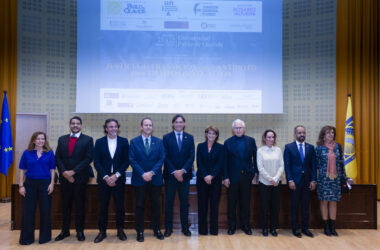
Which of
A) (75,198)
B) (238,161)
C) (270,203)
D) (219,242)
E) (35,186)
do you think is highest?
(238,161)

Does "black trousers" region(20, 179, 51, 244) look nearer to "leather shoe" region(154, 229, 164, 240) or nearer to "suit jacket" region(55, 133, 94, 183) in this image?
"suit jacket" region(55, 133, 94, 183)

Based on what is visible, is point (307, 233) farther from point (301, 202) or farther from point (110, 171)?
point (110, 171)

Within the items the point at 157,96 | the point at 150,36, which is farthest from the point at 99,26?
the point at 157,96

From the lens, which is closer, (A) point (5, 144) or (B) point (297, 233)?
(B) point (297, 233)

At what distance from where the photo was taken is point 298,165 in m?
3.63

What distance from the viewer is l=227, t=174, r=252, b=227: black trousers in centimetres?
366

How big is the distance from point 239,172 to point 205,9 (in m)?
3.15

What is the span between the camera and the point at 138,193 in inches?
137

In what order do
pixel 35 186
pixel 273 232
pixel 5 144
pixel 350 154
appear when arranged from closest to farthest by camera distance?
pixel 35 186 < pixel 273 232 < pixel 5 144 < pixel 350 154

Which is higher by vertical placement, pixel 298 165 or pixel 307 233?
pixel 298 165

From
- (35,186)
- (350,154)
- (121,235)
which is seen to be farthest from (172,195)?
(350,154)

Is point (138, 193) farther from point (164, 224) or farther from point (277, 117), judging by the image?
point (277, 117)

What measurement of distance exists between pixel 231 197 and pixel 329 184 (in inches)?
45.2

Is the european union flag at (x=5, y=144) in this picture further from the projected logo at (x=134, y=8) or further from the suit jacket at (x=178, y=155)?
the suit jacket at (x=178, y=155)
